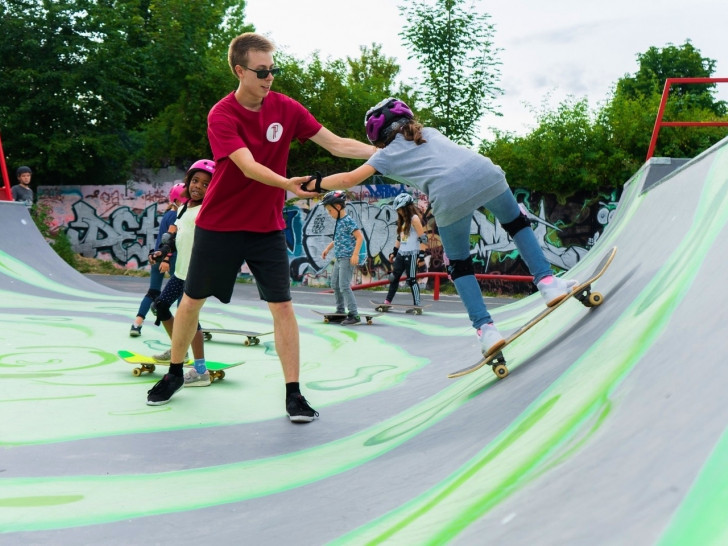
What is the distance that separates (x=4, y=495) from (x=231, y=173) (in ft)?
6.44

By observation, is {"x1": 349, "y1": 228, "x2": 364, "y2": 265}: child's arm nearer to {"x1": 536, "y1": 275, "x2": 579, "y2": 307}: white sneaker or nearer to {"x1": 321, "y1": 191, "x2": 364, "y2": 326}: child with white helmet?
{"x1": 321, "y1": 191, "x2": 364, "y2": 326}: child with white helmet

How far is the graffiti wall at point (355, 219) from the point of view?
18.1 m

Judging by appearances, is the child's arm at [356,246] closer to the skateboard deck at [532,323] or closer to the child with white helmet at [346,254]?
the child with white helmet at [346,254]

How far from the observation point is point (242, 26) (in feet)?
114

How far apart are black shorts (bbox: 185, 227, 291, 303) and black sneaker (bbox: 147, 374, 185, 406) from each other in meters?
0.68

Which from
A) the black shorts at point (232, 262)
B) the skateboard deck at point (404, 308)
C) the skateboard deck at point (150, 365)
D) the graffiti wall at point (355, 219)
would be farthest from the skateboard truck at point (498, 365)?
the graffiti wall at point (355, 219)

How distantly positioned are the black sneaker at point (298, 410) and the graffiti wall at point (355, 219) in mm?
14612

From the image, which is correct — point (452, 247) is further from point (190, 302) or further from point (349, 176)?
point (190, 302)

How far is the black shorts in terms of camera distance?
416cm

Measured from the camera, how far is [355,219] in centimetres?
1980

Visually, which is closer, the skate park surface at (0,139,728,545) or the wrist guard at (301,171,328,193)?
the skate park surface at (0,139,728,545)

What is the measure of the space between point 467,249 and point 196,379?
2290mm

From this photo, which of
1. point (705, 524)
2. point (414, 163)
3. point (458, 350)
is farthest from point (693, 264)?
point (458, 350)

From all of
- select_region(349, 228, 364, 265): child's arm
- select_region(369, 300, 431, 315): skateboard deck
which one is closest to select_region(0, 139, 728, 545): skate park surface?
select_region(349, 228, 364, 265): child's arm
